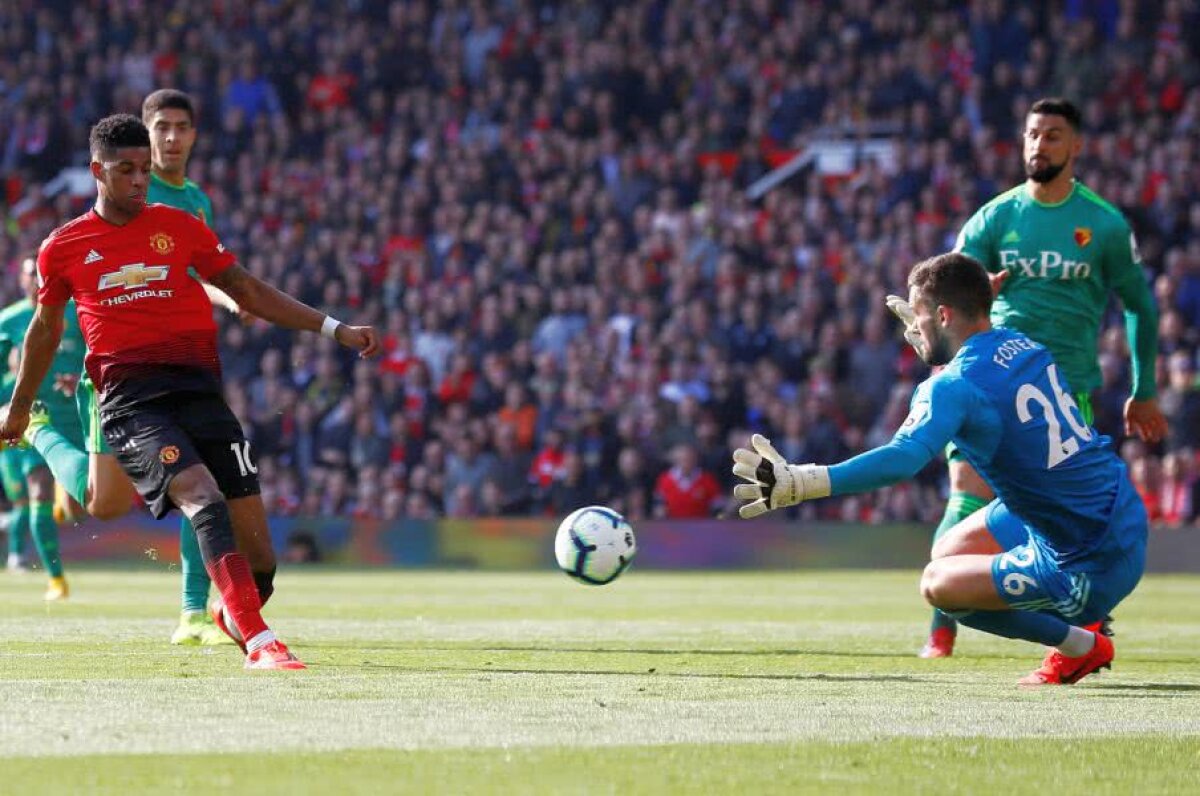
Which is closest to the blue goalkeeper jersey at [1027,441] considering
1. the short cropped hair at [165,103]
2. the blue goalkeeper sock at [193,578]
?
the blue goalkeeper sock at [193,578]

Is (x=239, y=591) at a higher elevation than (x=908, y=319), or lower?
lower

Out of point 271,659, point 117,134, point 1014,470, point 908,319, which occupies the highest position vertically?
point 117,134

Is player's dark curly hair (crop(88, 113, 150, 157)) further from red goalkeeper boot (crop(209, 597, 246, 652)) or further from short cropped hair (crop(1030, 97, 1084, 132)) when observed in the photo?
short cropped hair (crop(1030, 97, 1084, 132))

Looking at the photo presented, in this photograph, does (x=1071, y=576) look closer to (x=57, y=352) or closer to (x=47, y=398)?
(x=57, y=352)

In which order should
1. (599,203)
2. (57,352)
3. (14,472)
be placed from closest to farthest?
1. (57,352)
2. (14,472)
3. (599,203)

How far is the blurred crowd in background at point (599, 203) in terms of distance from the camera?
2116 centimetres

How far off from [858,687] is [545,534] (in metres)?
12.7

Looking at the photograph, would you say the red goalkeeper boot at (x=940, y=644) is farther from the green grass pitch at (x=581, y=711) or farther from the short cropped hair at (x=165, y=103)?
the short cropped hair at (x=165, y=103)

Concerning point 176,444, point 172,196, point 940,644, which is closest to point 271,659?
point 176,444

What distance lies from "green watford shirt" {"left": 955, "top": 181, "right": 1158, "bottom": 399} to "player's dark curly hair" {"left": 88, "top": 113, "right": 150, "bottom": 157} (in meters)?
3.85

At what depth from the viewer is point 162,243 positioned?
842cm

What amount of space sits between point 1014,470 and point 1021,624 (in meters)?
0.81

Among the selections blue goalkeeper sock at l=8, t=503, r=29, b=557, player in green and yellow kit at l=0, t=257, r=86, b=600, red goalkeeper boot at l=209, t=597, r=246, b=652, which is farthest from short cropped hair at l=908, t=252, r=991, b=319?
blue goalkeeper sock at l=8, t=503, r=29, b=557

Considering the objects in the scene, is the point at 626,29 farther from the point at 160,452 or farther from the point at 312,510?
the point at 160,452
